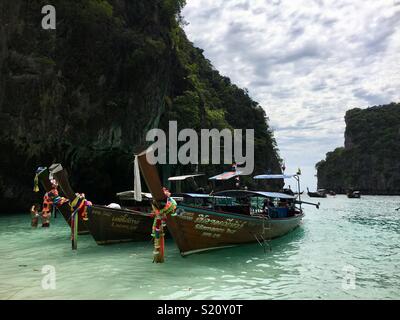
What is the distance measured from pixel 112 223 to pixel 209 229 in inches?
168

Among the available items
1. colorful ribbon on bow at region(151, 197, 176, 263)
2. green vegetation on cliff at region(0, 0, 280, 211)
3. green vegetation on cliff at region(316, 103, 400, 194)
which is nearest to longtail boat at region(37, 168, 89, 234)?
colorful ribbon on bow at region(151, 197, 176, 263)

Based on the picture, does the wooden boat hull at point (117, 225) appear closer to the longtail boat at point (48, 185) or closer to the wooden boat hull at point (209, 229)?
the longtail boat at point (48, 185)

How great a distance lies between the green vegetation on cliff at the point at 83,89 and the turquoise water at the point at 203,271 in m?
12.7

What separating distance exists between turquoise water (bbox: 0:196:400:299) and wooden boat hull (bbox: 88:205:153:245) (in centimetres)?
43

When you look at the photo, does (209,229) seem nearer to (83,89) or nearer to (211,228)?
(211,228)

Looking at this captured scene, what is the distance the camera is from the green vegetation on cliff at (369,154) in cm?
8994

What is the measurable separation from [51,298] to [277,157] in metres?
61.6

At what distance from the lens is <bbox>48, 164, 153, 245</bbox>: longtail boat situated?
12395 millimetres

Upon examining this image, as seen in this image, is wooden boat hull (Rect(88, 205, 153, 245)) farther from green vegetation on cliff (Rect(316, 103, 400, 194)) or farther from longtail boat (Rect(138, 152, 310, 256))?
green vegetation on cliff (Rect(316, 103, 400, 194))

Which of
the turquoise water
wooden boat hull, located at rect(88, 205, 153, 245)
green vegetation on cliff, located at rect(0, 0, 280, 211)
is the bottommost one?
the turquoise water

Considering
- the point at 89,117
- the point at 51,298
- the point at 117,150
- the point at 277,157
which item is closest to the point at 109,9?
the point at 89,117

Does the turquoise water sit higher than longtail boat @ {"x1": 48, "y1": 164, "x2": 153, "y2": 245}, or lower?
lower

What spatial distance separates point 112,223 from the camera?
1308cm

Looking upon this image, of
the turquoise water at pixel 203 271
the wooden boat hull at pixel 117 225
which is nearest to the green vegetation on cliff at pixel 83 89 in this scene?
the turquoise water at pixel 203 271
